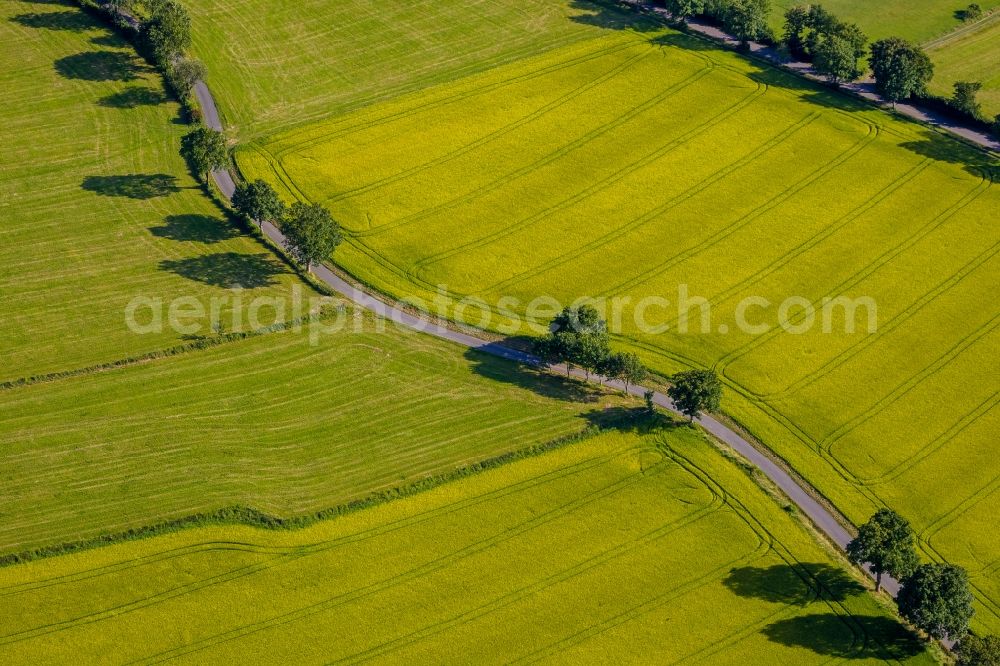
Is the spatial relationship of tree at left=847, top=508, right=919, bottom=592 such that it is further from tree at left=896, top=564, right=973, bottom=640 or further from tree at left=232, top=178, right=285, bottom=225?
tree at left=232, top=178, right=285, bottom=225

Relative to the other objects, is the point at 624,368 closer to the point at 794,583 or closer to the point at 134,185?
the point at 794,583

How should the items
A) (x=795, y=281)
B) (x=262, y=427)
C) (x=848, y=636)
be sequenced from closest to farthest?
(x=848, y=636) → (x=262, y=427) → (x=795, y=281)

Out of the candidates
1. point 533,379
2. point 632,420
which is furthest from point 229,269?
point 632,420

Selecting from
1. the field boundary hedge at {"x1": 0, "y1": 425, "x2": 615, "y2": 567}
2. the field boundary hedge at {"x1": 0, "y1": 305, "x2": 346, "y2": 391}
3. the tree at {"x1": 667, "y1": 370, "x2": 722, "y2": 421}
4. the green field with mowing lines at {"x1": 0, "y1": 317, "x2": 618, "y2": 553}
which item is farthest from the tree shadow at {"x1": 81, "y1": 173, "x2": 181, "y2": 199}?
the tree at {"x1": 667, "y1": 370, "x2": 722, "y2": 421}

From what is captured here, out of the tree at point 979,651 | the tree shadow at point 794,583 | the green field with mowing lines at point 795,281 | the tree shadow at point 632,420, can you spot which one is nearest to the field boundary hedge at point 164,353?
the green field with mowing lines at point 795,281

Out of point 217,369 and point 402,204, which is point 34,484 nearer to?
point 217,369

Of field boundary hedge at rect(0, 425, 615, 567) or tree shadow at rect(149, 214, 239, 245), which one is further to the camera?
tree shadow at rect(149, 214, 239, 245)

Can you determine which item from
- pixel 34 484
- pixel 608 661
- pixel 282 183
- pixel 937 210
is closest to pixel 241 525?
pixel 34 484
